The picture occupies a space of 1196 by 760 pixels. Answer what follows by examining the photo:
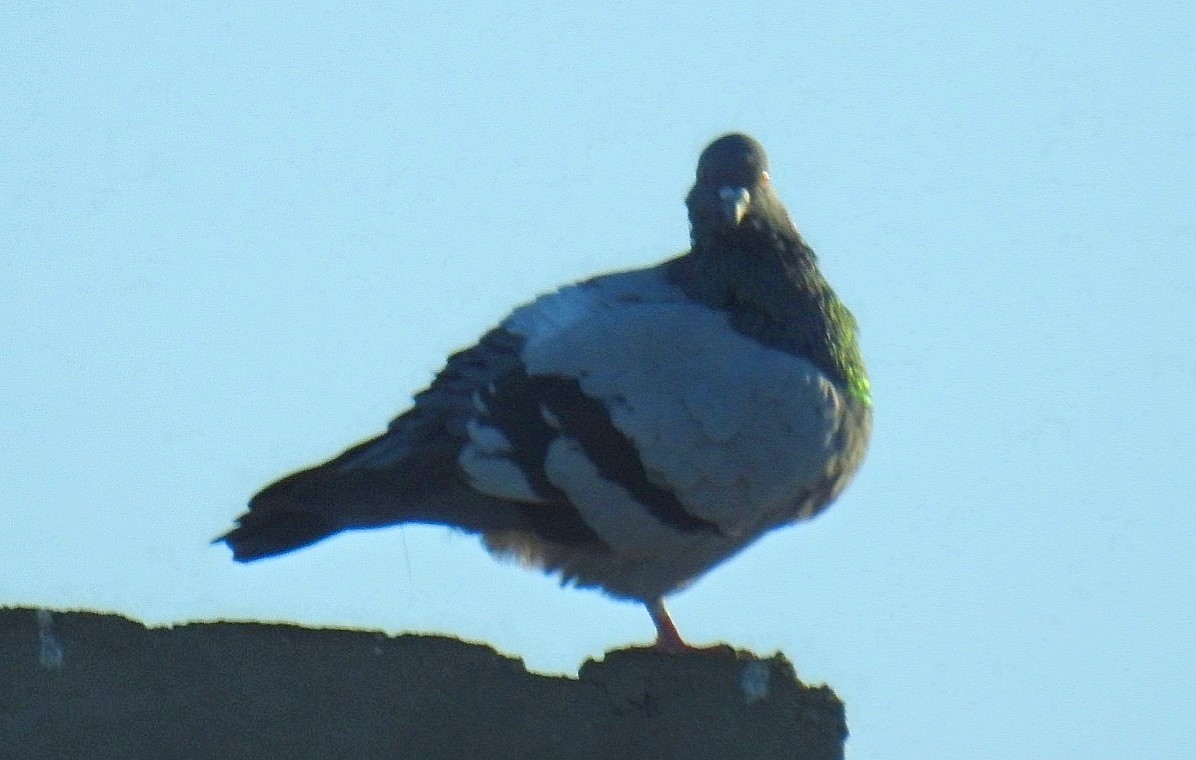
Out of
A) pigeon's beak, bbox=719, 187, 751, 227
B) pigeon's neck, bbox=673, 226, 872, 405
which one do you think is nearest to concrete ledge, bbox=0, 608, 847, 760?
pigeon's neck, bbox=673, 226, 872, 405

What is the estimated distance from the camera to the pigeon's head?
319 inches

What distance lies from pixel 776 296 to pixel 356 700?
2598mm

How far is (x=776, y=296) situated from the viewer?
7.84 meters

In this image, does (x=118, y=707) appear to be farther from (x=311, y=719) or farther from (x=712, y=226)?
(x=712, y=226)

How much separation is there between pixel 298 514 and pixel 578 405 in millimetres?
1036

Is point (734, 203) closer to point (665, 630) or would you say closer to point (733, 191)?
point (733, 191)

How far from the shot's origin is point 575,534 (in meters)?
7.36

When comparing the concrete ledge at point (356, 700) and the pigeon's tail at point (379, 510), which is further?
the pigeon's tail at point (379, 510)

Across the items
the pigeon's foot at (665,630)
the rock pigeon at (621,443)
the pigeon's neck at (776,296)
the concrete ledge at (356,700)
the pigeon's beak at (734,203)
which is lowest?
the concrete ledge at (356,700)

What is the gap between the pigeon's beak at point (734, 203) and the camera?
8000mm

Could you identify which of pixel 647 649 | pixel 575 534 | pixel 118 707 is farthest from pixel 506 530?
pixel 118 707

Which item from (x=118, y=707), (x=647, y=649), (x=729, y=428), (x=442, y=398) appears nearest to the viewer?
A: (x=118, y=707)

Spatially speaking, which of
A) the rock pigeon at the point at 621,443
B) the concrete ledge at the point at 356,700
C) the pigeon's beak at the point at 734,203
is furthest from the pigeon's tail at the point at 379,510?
the pigeon's beak at the point at 734,203

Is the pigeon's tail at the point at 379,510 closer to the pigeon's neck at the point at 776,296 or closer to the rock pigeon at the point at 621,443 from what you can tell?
the rock pigeon at the point at 621,443
